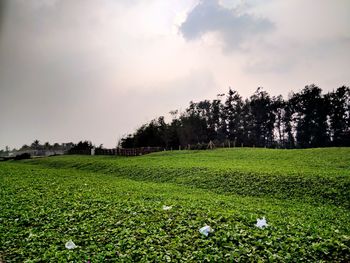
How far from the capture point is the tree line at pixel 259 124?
45594 mm

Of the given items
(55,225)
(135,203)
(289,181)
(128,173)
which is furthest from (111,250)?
(128,173)

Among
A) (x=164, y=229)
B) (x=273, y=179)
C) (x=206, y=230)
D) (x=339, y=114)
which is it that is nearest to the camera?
(x=206, y=230)

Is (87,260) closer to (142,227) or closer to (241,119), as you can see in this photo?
(142,227)

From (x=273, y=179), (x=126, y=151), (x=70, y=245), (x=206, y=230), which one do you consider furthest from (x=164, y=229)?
(x=126, y=151)

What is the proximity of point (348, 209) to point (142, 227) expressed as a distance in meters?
6.85

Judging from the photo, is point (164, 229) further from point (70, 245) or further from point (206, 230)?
point (70, 245)

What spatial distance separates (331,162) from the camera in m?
16.5

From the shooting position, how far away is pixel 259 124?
54.0 m

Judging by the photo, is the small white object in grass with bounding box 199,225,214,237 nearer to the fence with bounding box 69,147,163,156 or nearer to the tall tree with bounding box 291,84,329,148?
the fence with bounding box 69,147,163,156

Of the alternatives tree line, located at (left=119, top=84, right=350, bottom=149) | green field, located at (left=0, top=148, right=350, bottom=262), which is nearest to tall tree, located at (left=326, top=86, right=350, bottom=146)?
tree line, located at (left=119, top=84, right=350, bottom=149)

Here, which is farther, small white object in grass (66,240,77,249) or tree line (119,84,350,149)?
tree line (119,84,350,149)

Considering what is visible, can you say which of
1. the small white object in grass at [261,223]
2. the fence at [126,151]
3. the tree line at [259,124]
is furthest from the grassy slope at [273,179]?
the tree line at [259,124]

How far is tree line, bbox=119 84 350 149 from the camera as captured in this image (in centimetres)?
4559

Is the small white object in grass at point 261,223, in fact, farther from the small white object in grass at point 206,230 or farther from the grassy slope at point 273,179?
the grassy slope at point 273,179
